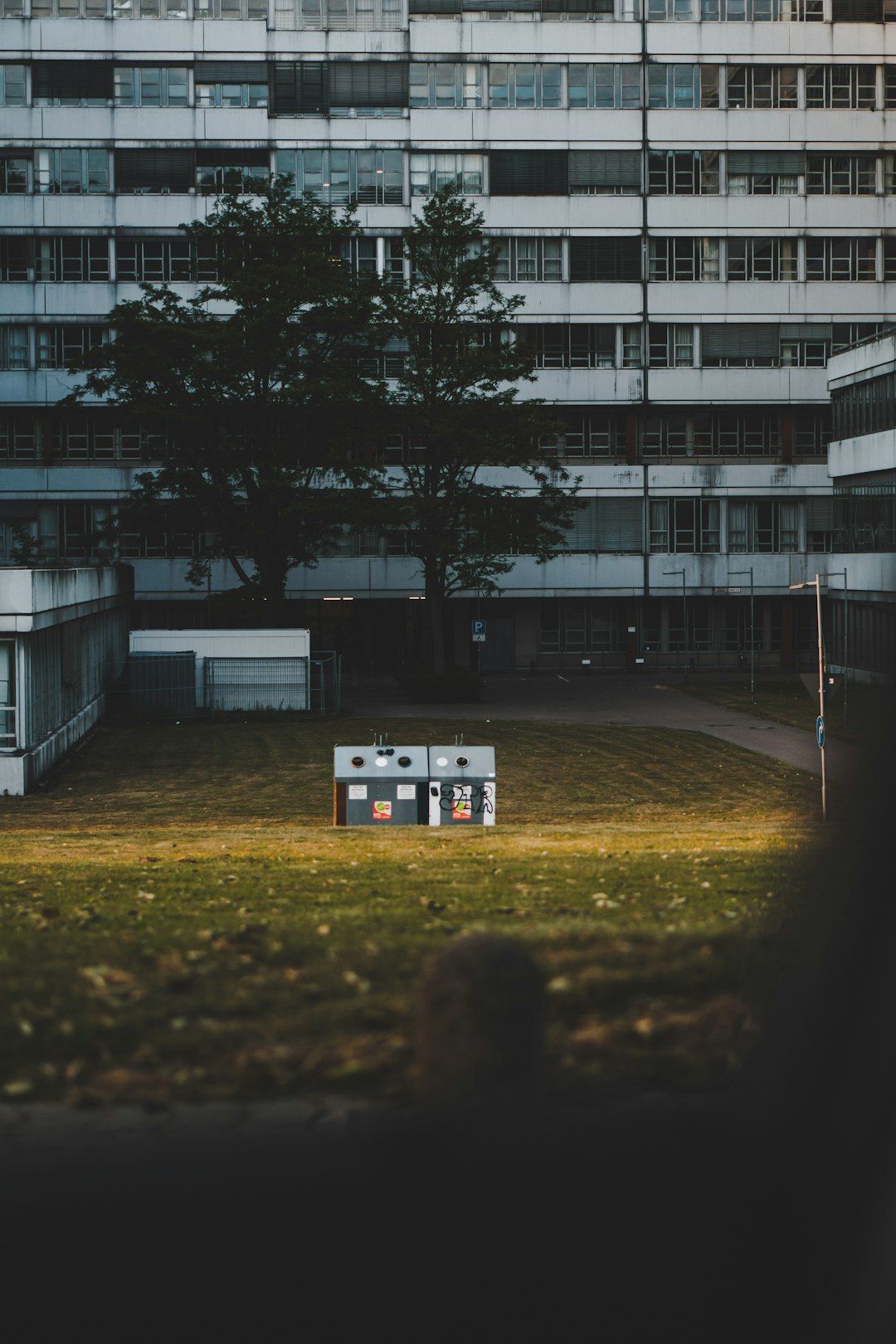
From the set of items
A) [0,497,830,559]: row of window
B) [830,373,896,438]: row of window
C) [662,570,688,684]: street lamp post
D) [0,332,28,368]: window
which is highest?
[0,332,28,368]: window

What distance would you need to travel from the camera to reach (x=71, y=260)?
63.0 m

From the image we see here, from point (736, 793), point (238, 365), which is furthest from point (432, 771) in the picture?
point (238, 365)

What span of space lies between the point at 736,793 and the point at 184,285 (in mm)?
44299

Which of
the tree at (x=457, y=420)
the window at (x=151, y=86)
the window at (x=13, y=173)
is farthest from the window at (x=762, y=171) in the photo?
the window at (x=13, y=173)

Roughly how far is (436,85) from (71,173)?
16.0 m

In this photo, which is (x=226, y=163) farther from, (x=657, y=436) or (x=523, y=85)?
(x=657, y=436)

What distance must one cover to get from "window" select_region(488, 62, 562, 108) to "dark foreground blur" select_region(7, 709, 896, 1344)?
64.8m

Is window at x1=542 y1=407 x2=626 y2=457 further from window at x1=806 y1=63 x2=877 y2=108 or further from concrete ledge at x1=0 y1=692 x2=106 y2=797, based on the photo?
concrete ledge at x1=0 y1=692 x2=106 y2=797

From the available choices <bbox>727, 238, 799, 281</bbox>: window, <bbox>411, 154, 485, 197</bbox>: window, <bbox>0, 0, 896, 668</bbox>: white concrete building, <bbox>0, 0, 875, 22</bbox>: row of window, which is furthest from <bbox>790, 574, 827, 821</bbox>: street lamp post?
<bbox>0, 0, 875, 22</bbox>: row of window

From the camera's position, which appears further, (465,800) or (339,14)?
(339,14)

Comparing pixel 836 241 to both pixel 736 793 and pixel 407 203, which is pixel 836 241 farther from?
pixel 736 793

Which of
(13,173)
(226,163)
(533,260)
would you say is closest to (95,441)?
(13,173)

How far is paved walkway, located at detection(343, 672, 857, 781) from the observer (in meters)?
36.9

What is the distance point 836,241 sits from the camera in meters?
65.2
